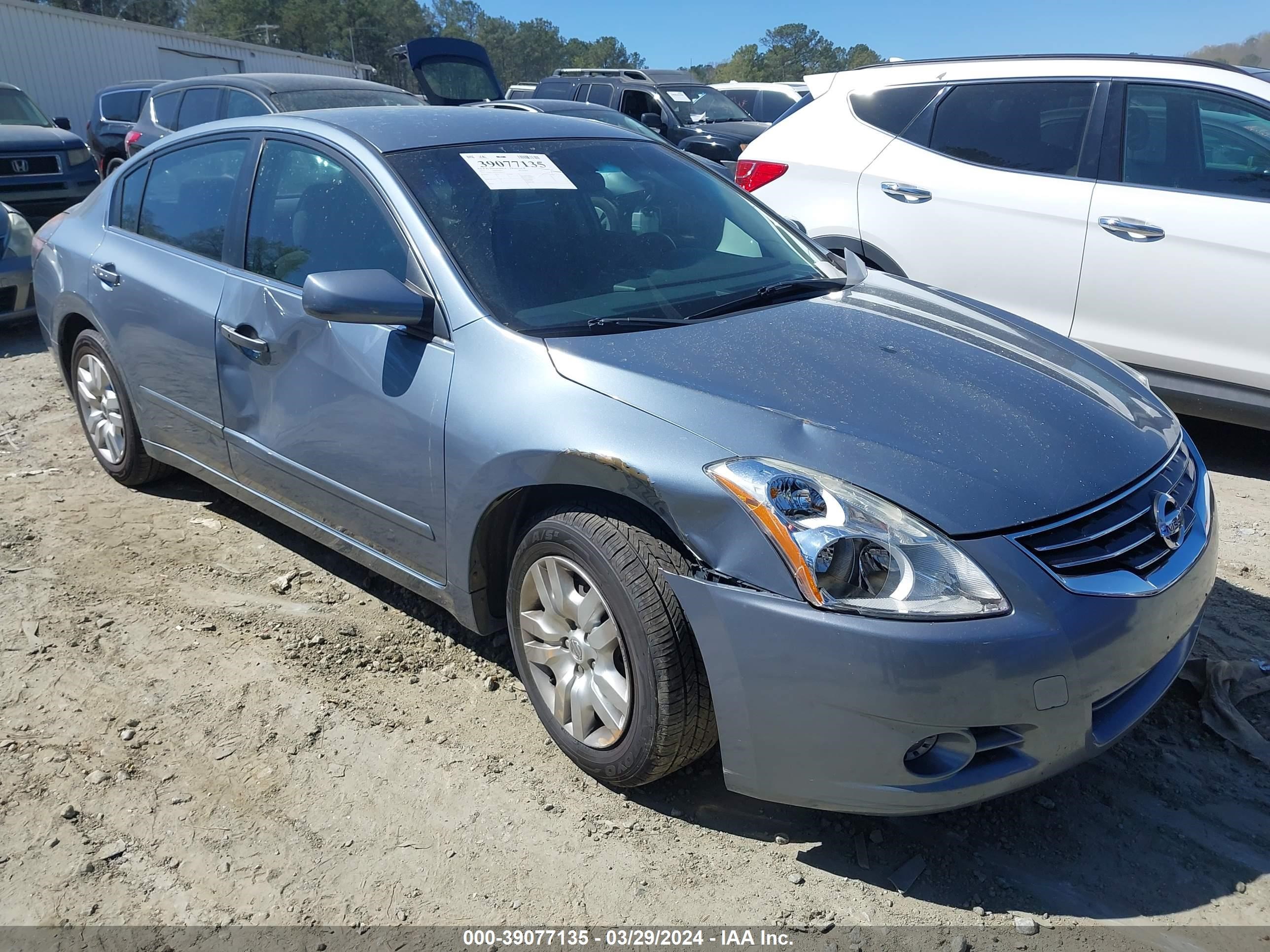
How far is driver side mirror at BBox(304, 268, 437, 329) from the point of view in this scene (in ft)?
8.95

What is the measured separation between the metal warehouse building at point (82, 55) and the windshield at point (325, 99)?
1558 cm

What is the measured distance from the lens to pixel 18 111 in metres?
10.9

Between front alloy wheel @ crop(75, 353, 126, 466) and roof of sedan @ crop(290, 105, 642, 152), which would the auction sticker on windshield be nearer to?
roof of sedan @ crop(290, 105, 642, 152)

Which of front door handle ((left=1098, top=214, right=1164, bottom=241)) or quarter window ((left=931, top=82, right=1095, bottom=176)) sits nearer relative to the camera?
front door handle ((left=1098, top=214, right=1164, bottom=241))

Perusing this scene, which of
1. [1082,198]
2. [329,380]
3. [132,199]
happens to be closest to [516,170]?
[329,380]

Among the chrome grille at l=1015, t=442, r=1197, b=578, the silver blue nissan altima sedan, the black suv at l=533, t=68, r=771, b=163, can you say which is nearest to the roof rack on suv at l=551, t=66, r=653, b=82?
the black suv at l=533, t=68, r=771, b=163

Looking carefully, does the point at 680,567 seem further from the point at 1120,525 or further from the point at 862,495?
the point at 1120,525

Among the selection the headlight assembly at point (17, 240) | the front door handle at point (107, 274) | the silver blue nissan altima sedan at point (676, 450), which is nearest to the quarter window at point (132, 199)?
the front door handle at point (107, 274)

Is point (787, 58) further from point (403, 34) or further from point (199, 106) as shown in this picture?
point (199, 106)

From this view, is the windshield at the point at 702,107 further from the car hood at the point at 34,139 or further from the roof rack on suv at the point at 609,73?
the car hood at the point at 34,139

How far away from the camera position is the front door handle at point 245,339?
332cm

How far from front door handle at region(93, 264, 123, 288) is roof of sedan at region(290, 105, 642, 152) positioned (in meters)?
0.98

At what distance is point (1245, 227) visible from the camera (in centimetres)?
444

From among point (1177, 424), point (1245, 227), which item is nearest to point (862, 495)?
point (1177, 424)
